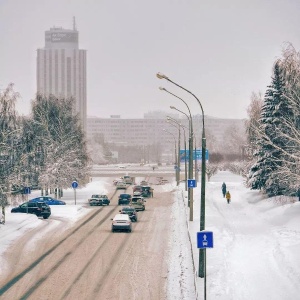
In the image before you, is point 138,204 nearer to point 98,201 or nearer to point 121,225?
point 98,201

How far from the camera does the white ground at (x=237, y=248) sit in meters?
18.5

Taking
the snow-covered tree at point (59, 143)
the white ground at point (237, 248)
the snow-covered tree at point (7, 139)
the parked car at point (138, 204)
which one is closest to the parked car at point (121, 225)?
the white ground at point (237, 248)

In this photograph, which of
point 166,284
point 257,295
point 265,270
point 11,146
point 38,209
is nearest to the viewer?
point 257,295

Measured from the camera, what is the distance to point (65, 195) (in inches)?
2454

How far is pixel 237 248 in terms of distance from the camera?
2539 centimetres

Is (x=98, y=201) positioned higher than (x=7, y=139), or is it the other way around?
(x=7, y=139)

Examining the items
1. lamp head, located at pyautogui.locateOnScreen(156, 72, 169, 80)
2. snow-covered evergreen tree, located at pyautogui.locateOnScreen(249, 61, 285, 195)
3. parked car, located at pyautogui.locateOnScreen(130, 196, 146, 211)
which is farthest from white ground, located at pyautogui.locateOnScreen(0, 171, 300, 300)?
lamp head, located at pyautogui.locateOnScreen(156, 72, 169, 80)

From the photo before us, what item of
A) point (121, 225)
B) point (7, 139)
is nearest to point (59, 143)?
point (7, 139)

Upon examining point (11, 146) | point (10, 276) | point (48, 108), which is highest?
point (48, 108)

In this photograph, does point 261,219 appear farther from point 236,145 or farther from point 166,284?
point 236,145

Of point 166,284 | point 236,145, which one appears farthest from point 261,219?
point 236,145

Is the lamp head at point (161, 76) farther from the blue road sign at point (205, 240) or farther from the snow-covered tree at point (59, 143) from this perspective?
the snow-covered tree at point (59, 143)

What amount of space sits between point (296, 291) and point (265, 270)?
289 centimetres

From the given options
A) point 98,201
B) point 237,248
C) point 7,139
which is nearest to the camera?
point 237,248
